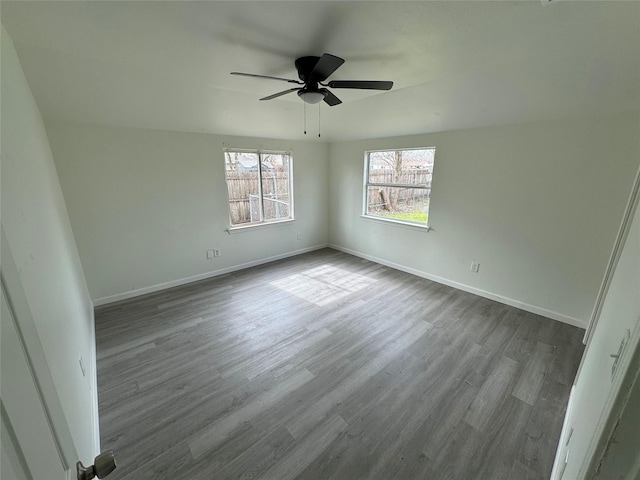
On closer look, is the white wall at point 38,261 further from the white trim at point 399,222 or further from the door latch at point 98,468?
the white trim at point 399,222

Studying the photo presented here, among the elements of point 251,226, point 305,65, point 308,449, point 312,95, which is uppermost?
point 305,65

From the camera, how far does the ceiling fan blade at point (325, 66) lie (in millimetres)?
1551

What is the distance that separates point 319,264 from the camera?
15.3 ft

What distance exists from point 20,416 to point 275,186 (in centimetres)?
440

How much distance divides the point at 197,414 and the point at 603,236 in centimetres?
390

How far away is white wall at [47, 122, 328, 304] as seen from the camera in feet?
9.68

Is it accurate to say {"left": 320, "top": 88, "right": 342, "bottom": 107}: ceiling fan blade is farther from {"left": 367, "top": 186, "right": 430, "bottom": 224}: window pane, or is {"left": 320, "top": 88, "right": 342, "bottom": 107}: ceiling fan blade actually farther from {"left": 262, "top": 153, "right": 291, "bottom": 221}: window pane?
{"left": 262, "top": 153, "right": 291, "bottom": 221}: window pane

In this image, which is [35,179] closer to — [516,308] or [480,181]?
[480,181]

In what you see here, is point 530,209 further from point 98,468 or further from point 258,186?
point 98,468

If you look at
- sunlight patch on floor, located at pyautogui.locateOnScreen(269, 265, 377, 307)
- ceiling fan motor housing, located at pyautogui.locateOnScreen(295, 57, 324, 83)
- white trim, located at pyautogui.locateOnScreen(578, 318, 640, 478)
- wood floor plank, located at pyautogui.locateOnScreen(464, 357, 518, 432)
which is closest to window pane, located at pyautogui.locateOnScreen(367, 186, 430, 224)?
sunlight patch on floor, located at pyautogui.locateOnScreen(269, 265, 377, 307)

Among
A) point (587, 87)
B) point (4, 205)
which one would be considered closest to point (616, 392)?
point (4, 205)

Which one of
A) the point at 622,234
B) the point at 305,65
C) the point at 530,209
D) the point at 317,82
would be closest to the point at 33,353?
the point at 317,82

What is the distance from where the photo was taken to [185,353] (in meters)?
2.41

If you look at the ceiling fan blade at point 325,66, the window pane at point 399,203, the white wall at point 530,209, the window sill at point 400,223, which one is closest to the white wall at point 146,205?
the window pane at point 399,203
